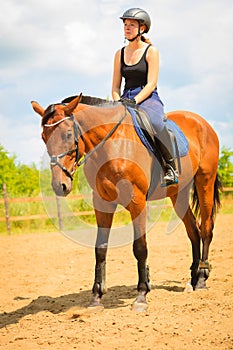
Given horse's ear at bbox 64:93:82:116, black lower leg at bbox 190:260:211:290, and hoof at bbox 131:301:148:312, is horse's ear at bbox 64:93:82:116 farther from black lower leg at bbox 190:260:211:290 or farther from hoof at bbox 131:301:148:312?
black lower leg at bbox 190:260:211:290

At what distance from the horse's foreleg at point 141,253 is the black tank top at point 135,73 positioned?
172 cm

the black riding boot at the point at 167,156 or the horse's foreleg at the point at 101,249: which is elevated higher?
the black riding boot at the point at 167,156

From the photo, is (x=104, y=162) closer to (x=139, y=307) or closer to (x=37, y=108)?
(x=37, y=108)

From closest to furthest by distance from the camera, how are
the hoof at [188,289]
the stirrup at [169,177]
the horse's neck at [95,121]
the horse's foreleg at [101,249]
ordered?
1. the horse's neck at [95,121]
2. the horse's foreleg at [101,249]
3. the stirrup at [169,177]
4. the hoof at [188,289]

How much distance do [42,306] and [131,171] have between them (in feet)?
7.56

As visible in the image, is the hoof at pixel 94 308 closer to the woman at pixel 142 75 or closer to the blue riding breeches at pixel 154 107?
the woman at pixel 142 75

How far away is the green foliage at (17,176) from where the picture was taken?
32438mm

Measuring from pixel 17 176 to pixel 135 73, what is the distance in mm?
29681

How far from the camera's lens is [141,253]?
211 inches

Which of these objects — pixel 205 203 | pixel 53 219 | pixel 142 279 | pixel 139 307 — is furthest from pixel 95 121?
pixel 53 219

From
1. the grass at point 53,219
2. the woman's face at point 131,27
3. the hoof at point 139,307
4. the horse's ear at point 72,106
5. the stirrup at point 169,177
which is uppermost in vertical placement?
the woman's face at point 131,27

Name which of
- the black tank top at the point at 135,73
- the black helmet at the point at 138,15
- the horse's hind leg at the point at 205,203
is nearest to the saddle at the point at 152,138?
the black tank top at the point at 135,73

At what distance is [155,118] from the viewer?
18.2 feet

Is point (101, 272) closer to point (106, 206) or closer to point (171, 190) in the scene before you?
point (106, 206)
